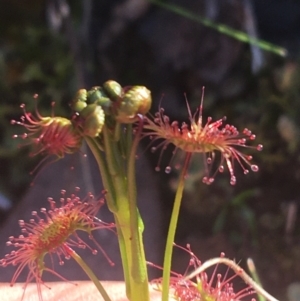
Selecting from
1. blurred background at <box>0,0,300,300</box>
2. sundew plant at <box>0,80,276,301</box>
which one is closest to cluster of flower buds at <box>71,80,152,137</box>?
sundew plant at <box>0,80,276,301</box>

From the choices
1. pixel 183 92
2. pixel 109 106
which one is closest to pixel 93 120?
pixel 109 106

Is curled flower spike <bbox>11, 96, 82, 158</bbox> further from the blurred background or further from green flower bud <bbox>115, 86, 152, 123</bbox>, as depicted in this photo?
the blurred background

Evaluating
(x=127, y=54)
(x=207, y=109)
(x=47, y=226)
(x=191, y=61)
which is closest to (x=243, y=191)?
(x=207, y=109)

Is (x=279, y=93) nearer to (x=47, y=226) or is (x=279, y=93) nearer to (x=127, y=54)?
(x=127, y=54)

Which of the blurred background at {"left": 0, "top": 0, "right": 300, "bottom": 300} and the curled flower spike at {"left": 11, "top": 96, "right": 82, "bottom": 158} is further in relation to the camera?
the blurred background at {"left": 0, "top": 0, "right": 300, "bottom": 300}

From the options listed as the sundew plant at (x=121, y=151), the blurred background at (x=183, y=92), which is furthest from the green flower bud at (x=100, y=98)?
the blurred background at (x=183, y=92)

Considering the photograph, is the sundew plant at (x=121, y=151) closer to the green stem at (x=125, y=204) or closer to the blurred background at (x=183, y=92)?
the green stem at (x=125, y=204)

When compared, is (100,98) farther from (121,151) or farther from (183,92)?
(183,92)

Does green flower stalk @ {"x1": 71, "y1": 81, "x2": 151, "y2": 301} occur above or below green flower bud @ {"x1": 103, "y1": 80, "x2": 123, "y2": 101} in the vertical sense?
below
